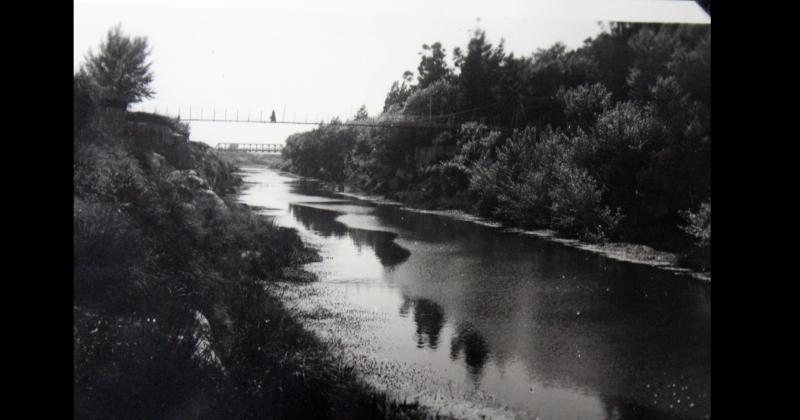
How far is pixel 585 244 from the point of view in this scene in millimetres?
11992

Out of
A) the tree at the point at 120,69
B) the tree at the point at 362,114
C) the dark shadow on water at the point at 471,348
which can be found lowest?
the dark shadow on water at the point at 471,348

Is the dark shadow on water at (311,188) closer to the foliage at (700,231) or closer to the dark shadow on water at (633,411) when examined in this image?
the dark shadow on water at (633,411)

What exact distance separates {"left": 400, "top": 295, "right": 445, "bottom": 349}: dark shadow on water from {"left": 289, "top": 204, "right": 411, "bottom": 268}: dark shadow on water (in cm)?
121

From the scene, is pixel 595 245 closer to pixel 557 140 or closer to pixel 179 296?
pixel 557 140

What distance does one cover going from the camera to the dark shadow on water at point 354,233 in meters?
8.75

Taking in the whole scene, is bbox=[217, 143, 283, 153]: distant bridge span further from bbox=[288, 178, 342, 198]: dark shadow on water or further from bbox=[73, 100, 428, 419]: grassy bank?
bbox=[288, 178, 342, 198]: dark shadow on water

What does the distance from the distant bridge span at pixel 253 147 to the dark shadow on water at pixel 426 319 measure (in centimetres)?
329

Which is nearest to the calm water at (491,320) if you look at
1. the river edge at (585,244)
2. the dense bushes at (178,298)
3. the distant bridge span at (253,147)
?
the river edge at (585,244)

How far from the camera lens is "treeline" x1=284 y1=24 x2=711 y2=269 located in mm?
8656

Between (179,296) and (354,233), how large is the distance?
373 centimetres

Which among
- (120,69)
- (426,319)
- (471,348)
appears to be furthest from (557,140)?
(120,69)

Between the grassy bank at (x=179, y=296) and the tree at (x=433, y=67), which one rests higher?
the tree at (x=433, y=67)

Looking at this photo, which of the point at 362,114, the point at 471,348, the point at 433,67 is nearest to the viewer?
the point at 471,348

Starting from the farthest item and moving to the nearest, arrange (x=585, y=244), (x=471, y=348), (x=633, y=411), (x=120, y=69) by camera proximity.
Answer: (x=585, y=244) → (x=471, y=348) → (x=120, y=69) → (x=633, y=411)
